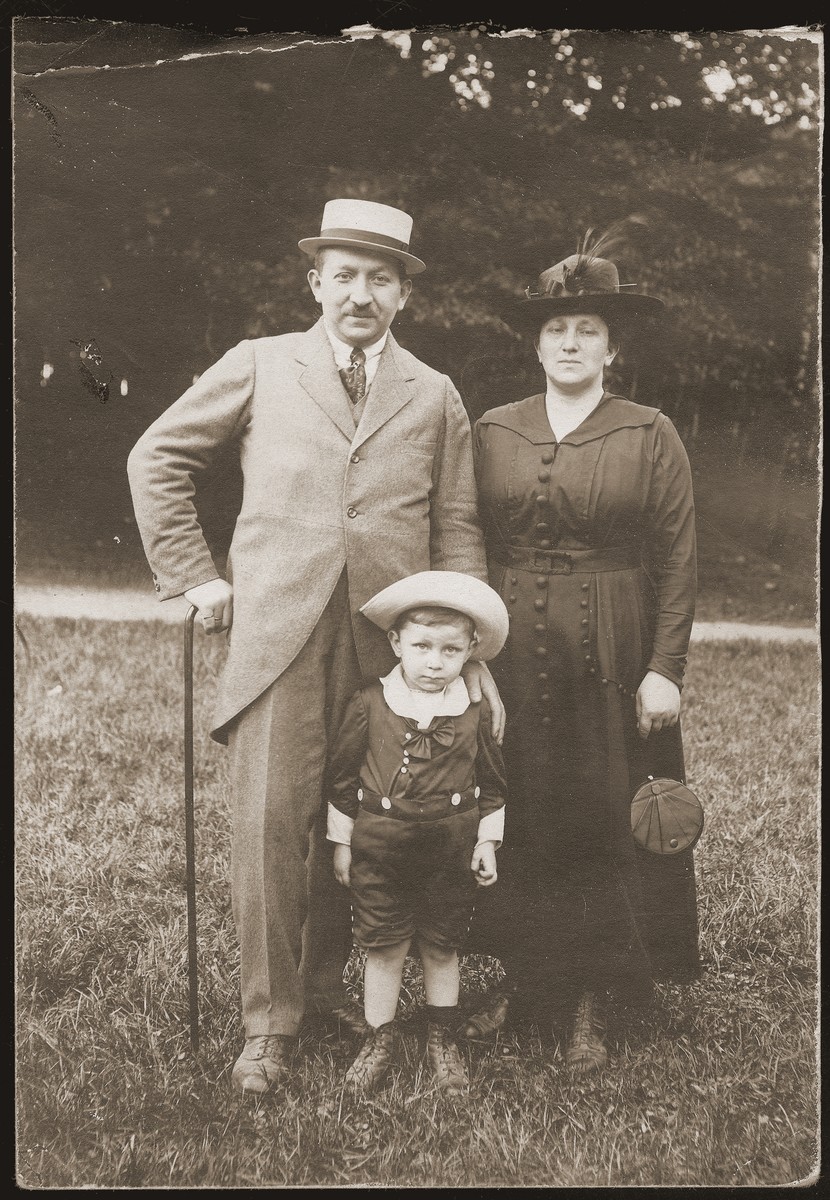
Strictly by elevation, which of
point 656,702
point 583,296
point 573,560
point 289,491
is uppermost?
point 583,296

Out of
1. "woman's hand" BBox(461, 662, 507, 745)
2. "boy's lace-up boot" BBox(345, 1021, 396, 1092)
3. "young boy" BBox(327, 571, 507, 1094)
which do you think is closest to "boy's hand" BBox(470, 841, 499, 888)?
"young boy" BBox(327, 571, 507, 1094)

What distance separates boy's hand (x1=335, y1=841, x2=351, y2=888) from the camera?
3219mm

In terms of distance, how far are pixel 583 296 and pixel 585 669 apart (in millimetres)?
1115

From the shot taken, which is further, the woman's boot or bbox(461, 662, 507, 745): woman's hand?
the woman's boot

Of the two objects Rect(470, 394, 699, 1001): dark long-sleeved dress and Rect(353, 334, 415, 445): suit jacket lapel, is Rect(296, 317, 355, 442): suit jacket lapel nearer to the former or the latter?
Rect(353, 334, 415, 445): suit jacket lapel

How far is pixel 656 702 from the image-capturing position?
3287 mm

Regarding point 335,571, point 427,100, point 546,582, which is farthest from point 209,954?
point 427,100

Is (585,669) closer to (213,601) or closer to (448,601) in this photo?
(448,601)

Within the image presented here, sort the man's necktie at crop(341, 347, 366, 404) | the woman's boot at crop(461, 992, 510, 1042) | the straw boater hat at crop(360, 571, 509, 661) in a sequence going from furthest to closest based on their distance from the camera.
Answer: the woman's boot at crop(461, 992, 510, 1042), the man's necktie at crop(341, 347, 366, 404), the straw boater hat at crop(360, 571, 509, 661)

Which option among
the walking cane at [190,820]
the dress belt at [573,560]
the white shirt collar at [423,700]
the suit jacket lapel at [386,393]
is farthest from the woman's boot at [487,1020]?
the suit jacket lapel at [386,393]

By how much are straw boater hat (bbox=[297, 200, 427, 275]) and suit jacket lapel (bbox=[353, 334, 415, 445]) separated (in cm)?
26

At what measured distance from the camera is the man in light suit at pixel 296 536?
3.20 meters

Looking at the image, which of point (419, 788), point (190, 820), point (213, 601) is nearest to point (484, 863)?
point (419, 788)

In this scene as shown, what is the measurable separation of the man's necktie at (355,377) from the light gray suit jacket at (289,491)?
28 millimetres
